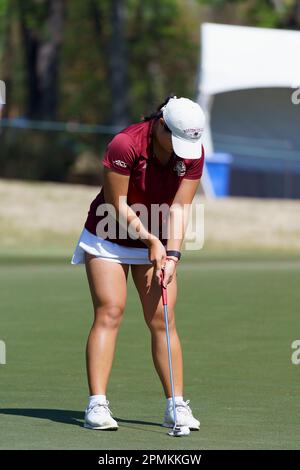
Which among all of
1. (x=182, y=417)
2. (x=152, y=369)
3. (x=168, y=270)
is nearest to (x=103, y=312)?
(x=168, y=270)

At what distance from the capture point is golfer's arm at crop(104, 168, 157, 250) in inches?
318

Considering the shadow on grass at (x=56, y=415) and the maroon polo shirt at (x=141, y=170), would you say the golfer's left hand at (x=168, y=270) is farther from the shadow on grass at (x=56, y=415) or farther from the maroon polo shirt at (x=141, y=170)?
the shadow on grass at (x=56, y=415)

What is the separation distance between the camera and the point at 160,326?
839 centimetres

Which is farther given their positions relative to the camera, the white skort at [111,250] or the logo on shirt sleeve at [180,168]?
the white skort at [111,250]

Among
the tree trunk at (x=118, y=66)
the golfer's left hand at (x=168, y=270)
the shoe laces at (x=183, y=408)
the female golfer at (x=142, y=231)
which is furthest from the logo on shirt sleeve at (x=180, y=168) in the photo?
the tree trunk at (x=118, y=66)

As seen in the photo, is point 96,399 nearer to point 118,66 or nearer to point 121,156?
point 121,156

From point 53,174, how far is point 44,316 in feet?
79.6

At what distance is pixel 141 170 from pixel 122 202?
223 millimetres

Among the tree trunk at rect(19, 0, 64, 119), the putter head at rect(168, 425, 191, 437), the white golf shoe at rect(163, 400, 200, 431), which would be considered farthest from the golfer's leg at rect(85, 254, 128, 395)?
the tree trunk at rect(19, 0, 64, 119)

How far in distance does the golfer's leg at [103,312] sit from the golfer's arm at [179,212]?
1.23 ft

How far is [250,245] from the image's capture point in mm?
26969

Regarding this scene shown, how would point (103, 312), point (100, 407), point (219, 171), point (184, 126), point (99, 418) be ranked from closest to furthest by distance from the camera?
point (184, 126) → point (99, 418) → point (100, 407) → point (103, 312) → point (219, 171)

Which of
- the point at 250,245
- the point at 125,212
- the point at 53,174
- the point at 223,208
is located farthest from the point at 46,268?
the point at 53,174

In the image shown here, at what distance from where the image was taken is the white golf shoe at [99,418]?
796cm
